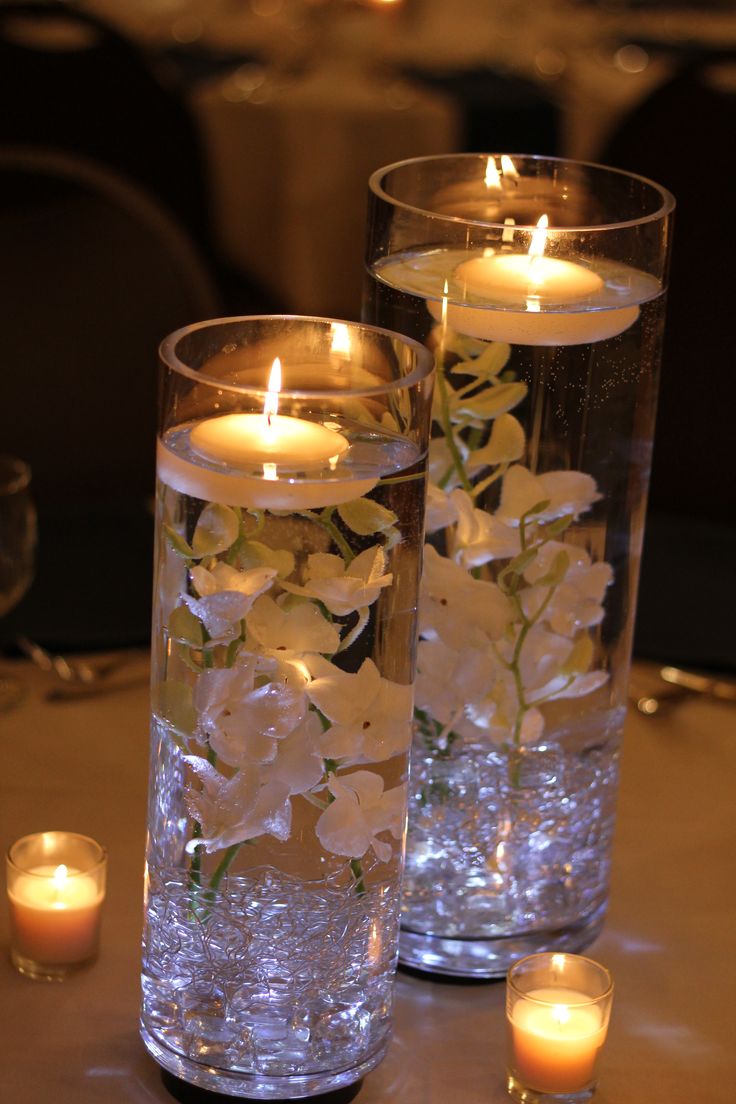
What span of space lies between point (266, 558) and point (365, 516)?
46 millimetres

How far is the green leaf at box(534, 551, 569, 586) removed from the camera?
803mm

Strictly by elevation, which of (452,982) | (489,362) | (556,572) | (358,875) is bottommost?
(452,982)

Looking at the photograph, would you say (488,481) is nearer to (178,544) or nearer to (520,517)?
(520,517)

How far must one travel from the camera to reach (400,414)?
668 millimetres

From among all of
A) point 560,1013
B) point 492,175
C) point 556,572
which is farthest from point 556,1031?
point 492,175

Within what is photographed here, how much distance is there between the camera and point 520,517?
2.63 feet

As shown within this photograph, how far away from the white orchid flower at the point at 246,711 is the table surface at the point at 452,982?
179 millimetres

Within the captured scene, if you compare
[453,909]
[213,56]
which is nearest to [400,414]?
[453,909]

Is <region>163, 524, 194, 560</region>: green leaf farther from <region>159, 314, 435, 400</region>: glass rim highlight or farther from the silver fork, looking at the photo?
the silver fork

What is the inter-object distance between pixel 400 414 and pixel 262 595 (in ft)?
0.32

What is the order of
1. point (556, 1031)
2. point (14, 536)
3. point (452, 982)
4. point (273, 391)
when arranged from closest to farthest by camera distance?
point (273, 391) < point (556, 1031) < point (452, 982) < point (14, 536)

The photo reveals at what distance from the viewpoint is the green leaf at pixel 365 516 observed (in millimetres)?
658

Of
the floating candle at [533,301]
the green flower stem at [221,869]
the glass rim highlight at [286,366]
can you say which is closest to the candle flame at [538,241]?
the floating candle at [533,301]

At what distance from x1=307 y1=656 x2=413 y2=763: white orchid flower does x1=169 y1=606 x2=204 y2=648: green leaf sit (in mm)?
50
